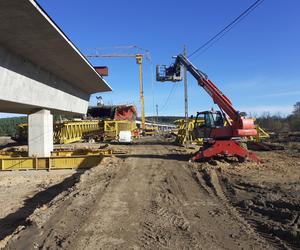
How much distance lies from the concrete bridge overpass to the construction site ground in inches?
201

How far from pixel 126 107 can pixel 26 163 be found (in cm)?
4538

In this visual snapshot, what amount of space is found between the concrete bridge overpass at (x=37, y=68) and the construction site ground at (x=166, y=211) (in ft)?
16.7

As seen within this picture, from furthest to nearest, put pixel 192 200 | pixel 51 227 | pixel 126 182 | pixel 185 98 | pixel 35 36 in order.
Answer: pixel 185 98 < pixel 35 36 < pixel 126 182 < pixel 192 200 < pixel 51 227

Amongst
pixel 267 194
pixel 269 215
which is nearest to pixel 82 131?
pixel 267 194

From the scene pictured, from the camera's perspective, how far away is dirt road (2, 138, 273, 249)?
7.09 metres

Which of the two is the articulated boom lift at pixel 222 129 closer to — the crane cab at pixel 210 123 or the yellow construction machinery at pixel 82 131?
the crane cab at pixel 210 123

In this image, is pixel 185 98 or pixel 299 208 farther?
pixel 185 98

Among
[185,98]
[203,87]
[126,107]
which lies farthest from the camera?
[126,107]

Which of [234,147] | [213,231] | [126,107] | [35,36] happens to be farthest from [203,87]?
[126,107]

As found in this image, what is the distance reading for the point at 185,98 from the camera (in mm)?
34625

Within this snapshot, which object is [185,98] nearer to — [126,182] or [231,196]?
[126,182]

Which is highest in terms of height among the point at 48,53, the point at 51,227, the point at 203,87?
the point at 48,53

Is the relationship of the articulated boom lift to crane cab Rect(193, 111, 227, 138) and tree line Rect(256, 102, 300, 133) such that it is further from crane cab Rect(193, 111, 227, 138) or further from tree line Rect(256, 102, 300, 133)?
tree line Rect(256, 102, 300, 133)

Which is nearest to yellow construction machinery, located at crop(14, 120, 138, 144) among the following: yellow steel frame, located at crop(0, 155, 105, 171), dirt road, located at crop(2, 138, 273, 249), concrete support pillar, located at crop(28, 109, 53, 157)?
concrete support pillar, located at crop(28, 109, 53, 157)
